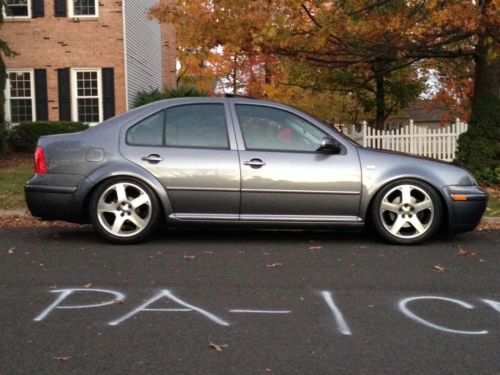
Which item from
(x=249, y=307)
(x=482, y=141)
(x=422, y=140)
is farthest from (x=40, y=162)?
(x=422, y=140)

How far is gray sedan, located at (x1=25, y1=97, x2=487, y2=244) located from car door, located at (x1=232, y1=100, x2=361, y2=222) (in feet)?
0.03

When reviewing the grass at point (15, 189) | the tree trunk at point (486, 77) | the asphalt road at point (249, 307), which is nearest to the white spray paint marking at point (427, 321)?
the asphalt road at point (249, 307)

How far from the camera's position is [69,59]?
1948cm

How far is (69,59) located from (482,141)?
12731 millimetres

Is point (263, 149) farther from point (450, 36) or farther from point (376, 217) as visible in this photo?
point (450, 36)

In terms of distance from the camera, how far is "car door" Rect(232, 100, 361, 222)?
6.60m

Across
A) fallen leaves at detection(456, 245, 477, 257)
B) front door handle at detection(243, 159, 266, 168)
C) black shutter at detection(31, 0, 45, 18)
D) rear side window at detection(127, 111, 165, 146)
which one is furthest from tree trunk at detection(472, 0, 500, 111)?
black shutter at detection(31, 0, 45, 18)

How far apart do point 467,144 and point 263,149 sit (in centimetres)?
712

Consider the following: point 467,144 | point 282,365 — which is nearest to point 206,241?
point 282,365

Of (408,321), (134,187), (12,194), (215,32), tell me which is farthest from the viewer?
(215,32)

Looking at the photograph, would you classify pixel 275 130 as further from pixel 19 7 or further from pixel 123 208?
pixel 19 7

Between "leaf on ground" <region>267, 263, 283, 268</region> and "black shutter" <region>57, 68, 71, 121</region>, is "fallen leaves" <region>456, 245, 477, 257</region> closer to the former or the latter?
"leaf on ground" <region>267, 263, 283, 268</region>

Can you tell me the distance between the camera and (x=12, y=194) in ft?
33.4

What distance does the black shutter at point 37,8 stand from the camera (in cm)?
1939
